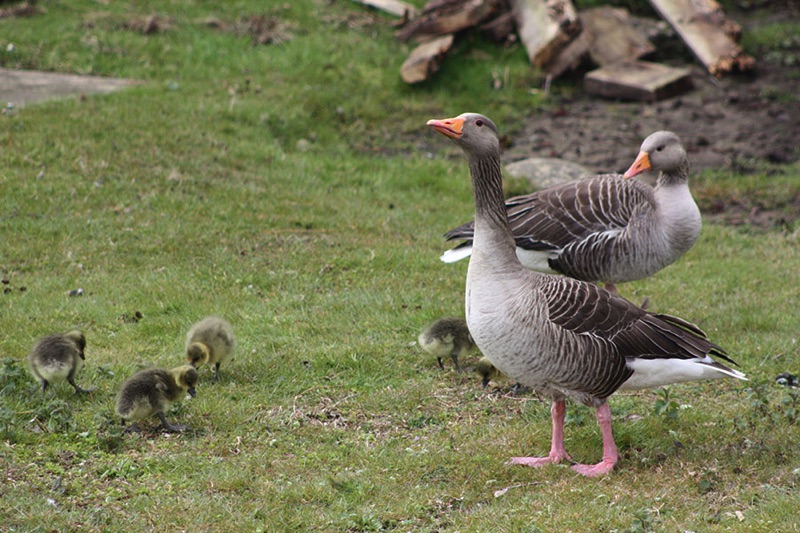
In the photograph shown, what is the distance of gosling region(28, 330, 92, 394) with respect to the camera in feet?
20.8

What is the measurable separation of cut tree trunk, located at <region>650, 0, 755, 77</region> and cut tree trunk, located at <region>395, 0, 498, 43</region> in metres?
3.09

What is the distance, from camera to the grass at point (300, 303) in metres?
5.55

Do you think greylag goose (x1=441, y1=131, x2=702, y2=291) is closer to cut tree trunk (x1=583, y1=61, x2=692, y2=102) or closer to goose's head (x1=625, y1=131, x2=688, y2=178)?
goose's head (x1=625, y1=131, x2=688, y2=178)

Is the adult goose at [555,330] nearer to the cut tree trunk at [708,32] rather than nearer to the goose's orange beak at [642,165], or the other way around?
the goose's orange beak at [642,165]

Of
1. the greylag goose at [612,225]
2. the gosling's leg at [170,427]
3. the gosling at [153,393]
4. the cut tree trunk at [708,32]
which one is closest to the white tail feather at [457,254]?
the greylag goose at [612,225]

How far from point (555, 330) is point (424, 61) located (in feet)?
30.6

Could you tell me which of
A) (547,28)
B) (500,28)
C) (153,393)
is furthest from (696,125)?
(153,393)

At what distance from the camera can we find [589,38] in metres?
15.1

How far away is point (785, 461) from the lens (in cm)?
585

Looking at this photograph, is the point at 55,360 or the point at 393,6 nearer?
the point at 55,360

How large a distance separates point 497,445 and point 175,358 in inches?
109

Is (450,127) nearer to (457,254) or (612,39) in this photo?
(457,254)

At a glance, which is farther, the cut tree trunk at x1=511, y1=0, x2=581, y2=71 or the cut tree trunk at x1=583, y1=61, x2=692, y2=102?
the cut tree trunk at x1=511, y1=0, x2=581, y2=71

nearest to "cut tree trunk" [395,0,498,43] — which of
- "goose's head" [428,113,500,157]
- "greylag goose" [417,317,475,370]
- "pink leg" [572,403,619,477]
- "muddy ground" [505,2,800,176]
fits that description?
"muddy ground" [505,2,800,176]
